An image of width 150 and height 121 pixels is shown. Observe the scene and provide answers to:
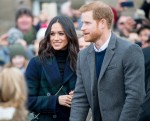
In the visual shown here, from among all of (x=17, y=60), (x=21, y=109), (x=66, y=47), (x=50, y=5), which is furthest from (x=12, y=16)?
(x=21, y=109)

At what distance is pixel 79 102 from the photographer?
8.65 meters

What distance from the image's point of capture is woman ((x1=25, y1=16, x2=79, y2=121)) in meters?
9.01

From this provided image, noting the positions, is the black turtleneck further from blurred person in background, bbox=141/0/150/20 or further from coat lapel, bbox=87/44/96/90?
blurred person in background, bbox=141/0/150/20

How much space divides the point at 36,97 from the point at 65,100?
336 millimetres

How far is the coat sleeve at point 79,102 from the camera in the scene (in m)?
8.60

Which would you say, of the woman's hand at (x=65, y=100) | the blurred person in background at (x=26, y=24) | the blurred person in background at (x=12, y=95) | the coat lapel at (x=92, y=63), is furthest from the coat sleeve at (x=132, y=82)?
the blurred person in background at (x=26, y=24)

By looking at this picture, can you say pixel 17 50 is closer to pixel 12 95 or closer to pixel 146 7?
pixel 146 7

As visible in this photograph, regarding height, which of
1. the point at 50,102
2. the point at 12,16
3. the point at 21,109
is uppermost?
the point at 21,109

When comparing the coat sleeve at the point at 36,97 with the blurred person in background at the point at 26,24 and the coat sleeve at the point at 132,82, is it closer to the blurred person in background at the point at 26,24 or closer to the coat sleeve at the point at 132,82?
the coat sleeve at the point at 132,82

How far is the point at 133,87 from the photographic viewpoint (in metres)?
8.26

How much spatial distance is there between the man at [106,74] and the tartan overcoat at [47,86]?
0.40 m

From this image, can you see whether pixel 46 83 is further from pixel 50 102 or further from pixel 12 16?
pixel 12 16

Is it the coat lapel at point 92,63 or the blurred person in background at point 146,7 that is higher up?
the coat lapel at point 92,63

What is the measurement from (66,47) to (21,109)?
272 cm
